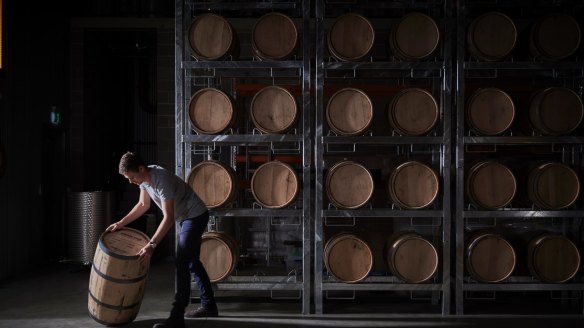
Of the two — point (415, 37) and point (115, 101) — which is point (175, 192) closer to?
point (415, 37)

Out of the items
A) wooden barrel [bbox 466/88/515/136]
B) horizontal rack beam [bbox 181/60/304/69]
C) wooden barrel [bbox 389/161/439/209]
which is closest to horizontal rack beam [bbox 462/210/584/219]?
wooden barrel [bbox 389/161/439/209]

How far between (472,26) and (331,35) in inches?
61.8

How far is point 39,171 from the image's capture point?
31.6 feet

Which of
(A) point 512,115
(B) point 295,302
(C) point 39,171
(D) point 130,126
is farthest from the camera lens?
(D) point 130,126

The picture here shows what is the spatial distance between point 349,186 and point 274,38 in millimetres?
1857

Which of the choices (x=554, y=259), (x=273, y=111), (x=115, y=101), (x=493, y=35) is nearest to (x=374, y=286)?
(x=554, y=259)

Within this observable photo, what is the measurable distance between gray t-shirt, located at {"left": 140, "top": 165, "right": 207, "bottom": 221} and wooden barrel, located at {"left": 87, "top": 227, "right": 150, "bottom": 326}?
54cm

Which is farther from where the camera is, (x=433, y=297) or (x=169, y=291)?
(x=169, y=291)

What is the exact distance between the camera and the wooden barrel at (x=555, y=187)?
Result: 6.54m

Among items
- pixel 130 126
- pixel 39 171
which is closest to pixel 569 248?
pixel 39 171

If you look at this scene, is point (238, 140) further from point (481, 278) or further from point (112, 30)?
point (112, 30)

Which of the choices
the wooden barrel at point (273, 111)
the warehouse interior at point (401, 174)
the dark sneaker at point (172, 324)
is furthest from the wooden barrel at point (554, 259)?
the dark sneaker at point (172, 324)

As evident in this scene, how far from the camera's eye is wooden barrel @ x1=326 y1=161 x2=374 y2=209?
6.48m

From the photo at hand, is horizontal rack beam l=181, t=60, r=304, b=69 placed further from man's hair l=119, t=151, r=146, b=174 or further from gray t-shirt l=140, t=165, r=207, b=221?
man's hair l=119, t=151, r=146, b=174
